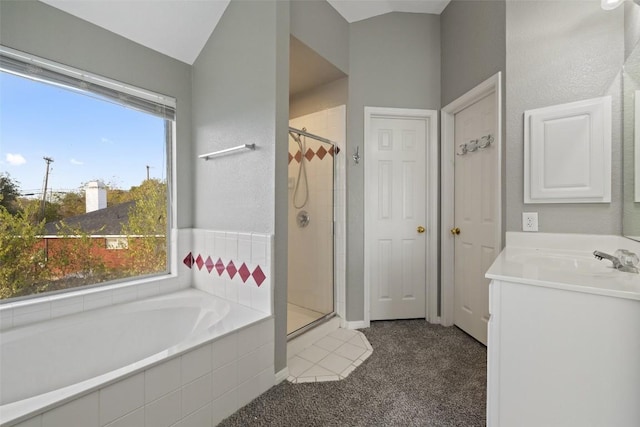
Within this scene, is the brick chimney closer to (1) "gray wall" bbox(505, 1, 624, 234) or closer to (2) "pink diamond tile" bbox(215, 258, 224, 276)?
(2) "pink diamond tile" bbox(215, 258, 224, 276)

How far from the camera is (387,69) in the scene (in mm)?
2400

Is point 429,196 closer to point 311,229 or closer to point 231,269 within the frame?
point 311,229

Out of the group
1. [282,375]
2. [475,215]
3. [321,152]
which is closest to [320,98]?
[321,152]

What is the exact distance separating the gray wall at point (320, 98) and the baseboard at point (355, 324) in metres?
2.01

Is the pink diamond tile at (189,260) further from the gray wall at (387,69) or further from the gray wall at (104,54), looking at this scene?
the gray wall at (387,69)

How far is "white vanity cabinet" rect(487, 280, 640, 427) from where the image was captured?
2.46ft

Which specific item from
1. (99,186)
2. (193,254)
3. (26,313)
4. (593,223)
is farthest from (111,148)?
(593,223)

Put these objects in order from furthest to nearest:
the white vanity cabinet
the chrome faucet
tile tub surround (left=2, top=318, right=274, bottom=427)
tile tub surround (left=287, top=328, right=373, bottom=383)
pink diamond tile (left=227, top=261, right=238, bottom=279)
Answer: pink diamond tile (left=227, top=261, right=238, bottom=279), tile tub surround (left=287, top=328, right=373, bottom=383), the chrome faucet, tile tub surround (left=2, top=318, right=274, bottom=427), the white vanity cabinet

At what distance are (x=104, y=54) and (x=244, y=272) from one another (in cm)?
172

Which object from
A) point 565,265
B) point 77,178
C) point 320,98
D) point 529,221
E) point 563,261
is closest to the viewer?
point 565,265

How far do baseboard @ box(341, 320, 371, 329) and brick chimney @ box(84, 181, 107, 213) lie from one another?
6.90ft

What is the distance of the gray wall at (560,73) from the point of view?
134 centimetres

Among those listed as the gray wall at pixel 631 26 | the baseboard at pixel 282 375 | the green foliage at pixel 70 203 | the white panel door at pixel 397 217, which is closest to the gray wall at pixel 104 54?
the green foliage at pixel 70 203

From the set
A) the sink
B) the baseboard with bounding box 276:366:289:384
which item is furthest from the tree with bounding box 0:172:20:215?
the sink
